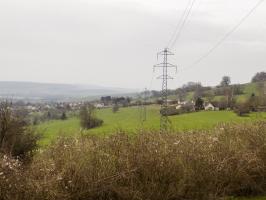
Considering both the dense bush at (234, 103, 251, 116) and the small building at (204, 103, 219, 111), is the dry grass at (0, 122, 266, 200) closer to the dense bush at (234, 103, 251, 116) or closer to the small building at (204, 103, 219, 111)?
the dense bush at (234, 103, 251, 116)

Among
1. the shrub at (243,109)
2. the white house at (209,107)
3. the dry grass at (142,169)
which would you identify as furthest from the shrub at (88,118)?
the dry grass at (142,169)

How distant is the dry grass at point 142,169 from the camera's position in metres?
9.51

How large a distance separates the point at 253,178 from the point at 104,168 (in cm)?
405

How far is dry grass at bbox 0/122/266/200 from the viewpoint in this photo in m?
9.51

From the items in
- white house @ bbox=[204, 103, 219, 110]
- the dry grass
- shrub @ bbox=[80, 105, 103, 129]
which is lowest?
shrub @ bbox=[80, 105, 103, 129]

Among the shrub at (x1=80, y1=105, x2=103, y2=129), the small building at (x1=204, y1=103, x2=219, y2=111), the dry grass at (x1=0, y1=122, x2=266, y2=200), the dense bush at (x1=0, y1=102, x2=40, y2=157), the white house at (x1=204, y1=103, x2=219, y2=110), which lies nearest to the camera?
the dry grass at (x1=0, y1=122, x2=266, y2=200)

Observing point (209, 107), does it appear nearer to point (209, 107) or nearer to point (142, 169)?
point (209, 107)

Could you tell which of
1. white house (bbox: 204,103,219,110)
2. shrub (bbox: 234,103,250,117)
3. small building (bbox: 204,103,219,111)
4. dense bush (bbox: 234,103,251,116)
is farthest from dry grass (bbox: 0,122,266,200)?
white house (bbox: 204,103,219,110)

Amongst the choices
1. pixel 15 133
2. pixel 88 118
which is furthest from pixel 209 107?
pixel 15 133

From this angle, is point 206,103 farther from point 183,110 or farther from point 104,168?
point 104,168

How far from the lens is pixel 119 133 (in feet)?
36.6

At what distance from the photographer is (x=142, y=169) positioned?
1038 cm

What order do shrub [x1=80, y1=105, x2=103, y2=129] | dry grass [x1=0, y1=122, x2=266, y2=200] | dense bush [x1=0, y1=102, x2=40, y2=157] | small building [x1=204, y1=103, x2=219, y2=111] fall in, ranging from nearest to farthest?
dry grass [x1=0, y1=122, x2=266, y2=200], dense bush [x1=0, y1=102, x2=40, y2=157], shrub [x1=80, y1=105, x2=103, y2=129], small building [x1=204, y1=103, x2=219, y2=111]

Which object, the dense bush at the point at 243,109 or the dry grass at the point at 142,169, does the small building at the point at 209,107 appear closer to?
the dense bush at the point at 243,109
